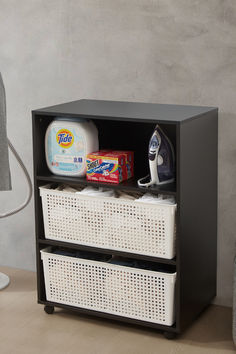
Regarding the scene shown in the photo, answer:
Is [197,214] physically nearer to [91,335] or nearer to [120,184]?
[120,184]

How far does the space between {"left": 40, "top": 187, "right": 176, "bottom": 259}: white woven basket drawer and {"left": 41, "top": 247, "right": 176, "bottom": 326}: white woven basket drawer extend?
0.32 feet

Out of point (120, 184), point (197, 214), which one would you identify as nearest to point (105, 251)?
point (120, 184)

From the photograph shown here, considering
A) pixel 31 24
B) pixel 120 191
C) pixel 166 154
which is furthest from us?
pixel 31 24

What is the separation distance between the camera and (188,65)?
290 cm

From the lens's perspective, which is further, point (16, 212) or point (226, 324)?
point (16, 212)

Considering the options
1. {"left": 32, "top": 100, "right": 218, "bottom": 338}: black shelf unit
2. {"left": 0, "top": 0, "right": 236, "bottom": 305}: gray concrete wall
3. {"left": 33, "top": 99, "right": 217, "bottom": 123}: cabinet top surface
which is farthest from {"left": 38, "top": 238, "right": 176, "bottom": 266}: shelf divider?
{"left": 33, "top": 99, "right": 217, "bottom": 123}: cabinet top surface

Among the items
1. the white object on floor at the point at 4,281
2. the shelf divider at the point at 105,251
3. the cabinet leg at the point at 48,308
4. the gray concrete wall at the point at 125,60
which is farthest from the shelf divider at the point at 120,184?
the white object on floor at the point at 4,281

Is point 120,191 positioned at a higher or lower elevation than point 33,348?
higher

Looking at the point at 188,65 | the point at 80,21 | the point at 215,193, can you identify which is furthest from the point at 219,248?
the point at 80,21

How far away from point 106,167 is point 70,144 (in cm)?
20

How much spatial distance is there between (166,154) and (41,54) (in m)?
1.02

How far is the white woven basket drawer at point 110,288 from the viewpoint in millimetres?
2713

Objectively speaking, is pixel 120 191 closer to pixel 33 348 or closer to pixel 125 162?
pixel 125 162

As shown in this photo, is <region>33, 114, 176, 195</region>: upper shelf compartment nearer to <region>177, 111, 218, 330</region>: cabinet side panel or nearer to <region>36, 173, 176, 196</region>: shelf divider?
<region>36, 173, 176, 196</region>: shelf divider
